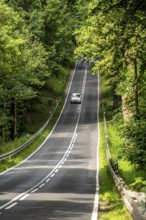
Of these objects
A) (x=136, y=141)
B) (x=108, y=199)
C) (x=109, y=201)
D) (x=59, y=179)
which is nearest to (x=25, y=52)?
(x=59, y=179)

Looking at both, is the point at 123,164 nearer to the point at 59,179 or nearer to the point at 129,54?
the point at 59,179

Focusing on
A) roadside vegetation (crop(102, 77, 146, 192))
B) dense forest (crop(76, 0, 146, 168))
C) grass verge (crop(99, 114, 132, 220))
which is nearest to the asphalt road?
grass verge (crop(99, 114, 132, 220))

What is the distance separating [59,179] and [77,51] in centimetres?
2147

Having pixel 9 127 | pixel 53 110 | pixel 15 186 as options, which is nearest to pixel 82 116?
pixel 53 110

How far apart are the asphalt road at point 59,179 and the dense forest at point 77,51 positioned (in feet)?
12.2

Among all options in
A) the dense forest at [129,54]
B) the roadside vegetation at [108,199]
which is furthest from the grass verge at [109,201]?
the dense forest at [129,54]

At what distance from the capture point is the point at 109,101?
74.2 meters

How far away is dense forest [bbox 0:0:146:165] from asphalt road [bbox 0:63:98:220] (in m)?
3.72

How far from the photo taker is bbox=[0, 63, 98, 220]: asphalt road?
49.2 ft

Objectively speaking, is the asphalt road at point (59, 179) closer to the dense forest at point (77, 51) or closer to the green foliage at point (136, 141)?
the green foliage at point (136, 141)

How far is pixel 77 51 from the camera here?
45375 millimetres

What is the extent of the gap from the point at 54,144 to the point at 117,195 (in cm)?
2701

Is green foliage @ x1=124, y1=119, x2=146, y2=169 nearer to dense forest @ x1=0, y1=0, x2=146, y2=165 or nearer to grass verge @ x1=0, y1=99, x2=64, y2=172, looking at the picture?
dense forest @ x1=0, y1=0, x2=146, y2=165

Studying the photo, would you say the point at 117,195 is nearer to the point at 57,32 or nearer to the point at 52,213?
the point at 52,213
